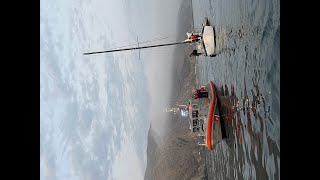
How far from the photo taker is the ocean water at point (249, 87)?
14.1 metres

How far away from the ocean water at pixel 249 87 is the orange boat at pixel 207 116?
0.79 m

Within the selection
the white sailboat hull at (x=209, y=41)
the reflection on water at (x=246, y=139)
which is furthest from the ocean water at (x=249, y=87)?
the white sailboat hull at (x=209, y=41)

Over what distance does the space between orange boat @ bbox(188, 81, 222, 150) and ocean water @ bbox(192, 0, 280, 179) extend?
789 mm

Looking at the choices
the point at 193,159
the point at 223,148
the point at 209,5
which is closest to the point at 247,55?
the point at 223,148

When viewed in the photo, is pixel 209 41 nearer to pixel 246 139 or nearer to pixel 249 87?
pixel 249 87

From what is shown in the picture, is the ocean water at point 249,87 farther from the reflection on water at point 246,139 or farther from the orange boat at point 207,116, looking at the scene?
the orange boat at point 207,116

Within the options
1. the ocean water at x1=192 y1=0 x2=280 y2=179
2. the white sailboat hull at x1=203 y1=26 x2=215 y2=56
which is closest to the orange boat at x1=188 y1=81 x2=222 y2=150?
the ocean water at x1=192 y1=0 x2=280 y2=179

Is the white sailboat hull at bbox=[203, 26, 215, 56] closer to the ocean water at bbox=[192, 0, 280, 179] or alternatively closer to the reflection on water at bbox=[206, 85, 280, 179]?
the ocean water at bbox=[192, 0, 280, 179]

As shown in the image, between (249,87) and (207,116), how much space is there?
1044 cm

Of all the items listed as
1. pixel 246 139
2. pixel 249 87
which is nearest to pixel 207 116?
pixel 246 139

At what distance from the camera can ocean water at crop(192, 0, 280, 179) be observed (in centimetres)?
1411
